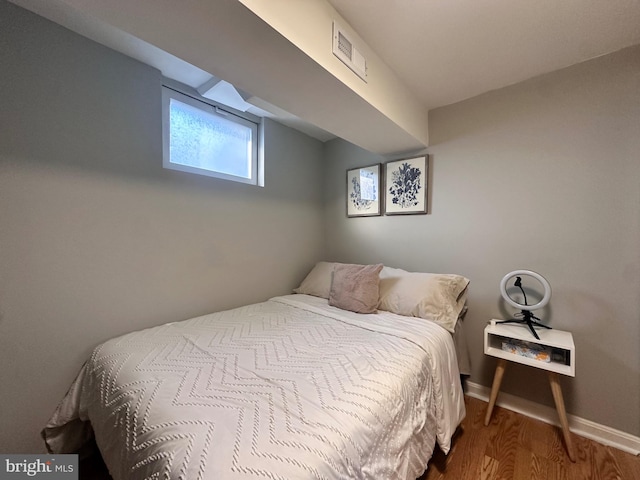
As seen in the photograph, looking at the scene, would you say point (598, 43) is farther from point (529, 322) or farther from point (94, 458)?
point (94, 458)

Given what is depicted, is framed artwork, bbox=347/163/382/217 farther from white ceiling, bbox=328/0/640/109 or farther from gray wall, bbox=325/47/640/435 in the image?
white ceiling, bbox=328/0/640/109

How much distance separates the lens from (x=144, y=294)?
1614mm

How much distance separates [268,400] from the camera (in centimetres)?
86

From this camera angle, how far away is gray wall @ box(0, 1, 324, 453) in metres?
1.23

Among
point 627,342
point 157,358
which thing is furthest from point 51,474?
point 627,342

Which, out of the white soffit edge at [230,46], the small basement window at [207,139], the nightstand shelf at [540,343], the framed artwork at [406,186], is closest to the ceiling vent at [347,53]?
the white soffit edge at [230,46]

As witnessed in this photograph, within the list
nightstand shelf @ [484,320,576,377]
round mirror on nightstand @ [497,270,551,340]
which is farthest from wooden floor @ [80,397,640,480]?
round mirror on nightstand @ [497,270,551,340]

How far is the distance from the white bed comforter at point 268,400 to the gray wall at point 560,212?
74cm

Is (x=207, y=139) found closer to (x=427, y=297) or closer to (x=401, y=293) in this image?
(x=401, y=293)

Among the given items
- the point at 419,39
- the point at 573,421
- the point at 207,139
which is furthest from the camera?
the point at 207,139

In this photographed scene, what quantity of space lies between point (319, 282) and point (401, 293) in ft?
2.67

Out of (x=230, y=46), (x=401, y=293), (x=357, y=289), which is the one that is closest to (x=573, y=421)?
(x=401, y=293)

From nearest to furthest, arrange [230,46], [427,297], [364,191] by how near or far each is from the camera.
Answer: [230,46], [427,297], [364,191]

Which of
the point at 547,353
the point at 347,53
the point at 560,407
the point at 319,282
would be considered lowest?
the point at 560,407
